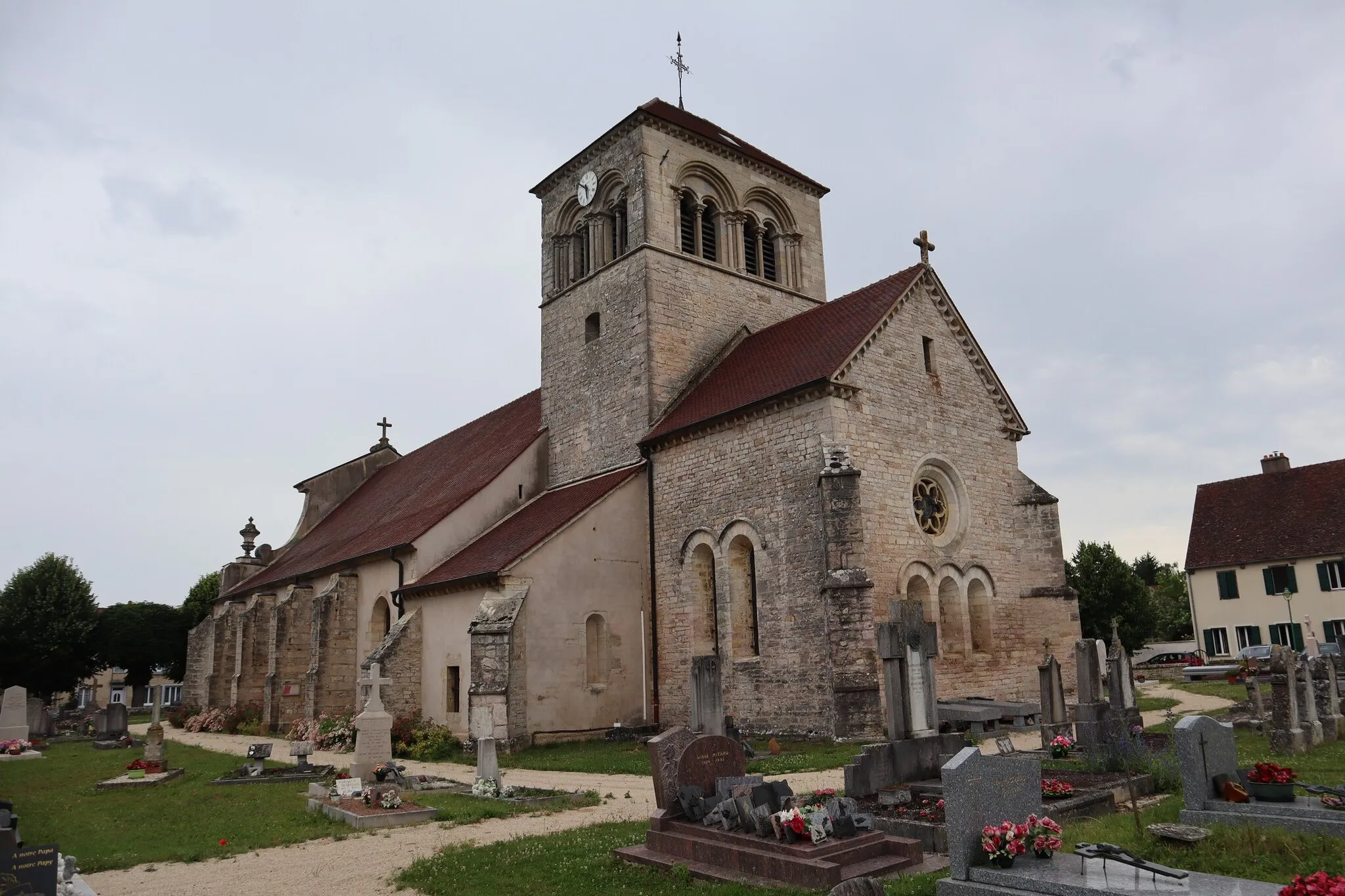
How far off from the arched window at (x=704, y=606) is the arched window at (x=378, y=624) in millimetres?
9606

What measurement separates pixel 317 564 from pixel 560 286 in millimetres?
11479

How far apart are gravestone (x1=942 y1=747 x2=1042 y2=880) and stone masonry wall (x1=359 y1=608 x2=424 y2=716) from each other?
57.1 feet

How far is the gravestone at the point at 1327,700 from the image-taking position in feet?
49.5

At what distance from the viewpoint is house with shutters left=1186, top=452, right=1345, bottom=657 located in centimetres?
3503

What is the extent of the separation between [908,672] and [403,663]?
47.3 ft

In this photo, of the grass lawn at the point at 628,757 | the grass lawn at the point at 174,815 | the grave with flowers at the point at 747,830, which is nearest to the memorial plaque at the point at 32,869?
the grass lawn at the point at 174,815

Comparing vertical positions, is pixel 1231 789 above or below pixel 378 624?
below

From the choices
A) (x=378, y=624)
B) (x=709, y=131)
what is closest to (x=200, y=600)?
(x=378, y=624)

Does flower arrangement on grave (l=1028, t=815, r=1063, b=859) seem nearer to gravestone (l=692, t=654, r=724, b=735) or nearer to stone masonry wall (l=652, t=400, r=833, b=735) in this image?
gravestone (l=692, t=654, r=724, b=735)

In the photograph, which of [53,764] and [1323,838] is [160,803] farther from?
[1323,838]

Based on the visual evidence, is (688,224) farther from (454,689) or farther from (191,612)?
(191,612)

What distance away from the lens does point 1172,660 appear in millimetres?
47531

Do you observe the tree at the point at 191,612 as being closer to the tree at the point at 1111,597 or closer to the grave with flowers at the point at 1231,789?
the tree at the point at 1111,597

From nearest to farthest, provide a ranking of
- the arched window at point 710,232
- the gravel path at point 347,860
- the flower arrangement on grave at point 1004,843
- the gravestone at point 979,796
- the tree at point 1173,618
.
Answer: the flower arrangement on grave at point 1004,843
the gravestone at point 979,796
the gravel path at point 347,860
the arched window at point 710,232
the tree at point 1173,618
